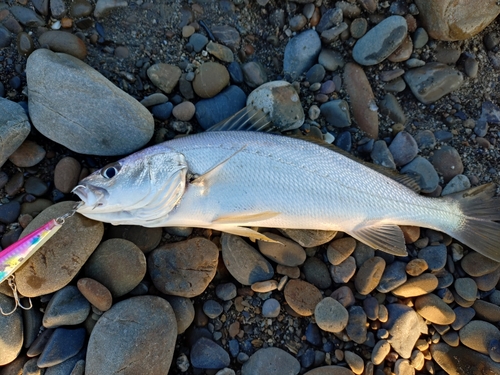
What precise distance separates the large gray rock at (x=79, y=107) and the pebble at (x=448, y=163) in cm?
269

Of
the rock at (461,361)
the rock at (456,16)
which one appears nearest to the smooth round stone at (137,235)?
the rock at (461,361)

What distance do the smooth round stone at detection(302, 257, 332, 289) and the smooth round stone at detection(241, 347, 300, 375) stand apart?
2.11 ft

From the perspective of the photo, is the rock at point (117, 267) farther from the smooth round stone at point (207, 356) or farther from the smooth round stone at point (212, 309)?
the smooth round stone at point (207, 356)

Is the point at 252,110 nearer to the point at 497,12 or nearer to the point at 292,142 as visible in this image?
the point at 292,142

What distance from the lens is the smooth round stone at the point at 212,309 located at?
296 centimetres

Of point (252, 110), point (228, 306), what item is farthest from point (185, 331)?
point (252, 110)

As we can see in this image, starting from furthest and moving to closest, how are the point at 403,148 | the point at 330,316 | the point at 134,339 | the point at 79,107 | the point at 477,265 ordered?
the point at 403,148 < the point at 477,265 < the point at 330,316 < the point at 79,107 < the point at 134,339

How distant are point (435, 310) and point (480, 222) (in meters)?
0.86

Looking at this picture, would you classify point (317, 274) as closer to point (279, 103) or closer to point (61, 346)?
point (279, 103)

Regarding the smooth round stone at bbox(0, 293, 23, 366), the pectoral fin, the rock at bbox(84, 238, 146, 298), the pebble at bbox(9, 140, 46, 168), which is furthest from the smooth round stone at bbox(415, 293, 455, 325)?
the pebble at bbox(9, 140, 46, 168)

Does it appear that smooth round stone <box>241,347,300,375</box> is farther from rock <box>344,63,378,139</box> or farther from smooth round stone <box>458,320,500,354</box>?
rock <box>344,63,378,139</box>

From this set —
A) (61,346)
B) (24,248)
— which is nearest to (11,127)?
(24,248)

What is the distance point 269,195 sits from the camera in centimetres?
282

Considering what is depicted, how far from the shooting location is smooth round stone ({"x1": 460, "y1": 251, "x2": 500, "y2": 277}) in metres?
3.12
